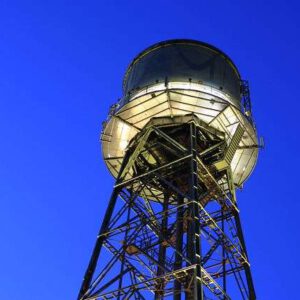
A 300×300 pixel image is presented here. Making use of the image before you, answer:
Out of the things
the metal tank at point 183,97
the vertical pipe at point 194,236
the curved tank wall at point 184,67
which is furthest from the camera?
the curved tank wall at point 184,67

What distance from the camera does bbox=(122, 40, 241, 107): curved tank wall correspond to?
19.7 meters

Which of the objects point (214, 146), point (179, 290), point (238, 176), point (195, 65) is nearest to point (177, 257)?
point (179, 290)

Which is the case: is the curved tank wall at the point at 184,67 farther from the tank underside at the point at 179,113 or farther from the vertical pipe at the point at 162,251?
the vertical pipe at the point at 162,251

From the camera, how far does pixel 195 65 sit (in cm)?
2017

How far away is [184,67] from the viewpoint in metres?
19.9

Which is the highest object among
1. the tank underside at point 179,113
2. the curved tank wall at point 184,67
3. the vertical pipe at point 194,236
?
the curved tank wall at point 184,67

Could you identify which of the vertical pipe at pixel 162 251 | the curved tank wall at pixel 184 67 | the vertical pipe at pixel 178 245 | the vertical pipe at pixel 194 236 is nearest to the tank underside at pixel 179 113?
the curved tank wall at pixel 184 67

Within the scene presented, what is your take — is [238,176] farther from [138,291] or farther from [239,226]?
[138,291]

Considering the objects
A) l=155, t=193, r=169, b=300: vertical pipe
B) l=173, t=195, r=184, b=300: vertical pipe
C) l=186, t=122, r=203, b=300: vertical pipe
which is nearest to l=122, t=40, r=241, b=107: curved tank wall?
l=186, t=122, r=203, b=300: vertical pipe

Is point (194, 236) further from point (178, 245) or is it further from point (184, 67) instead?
point (184, 67)

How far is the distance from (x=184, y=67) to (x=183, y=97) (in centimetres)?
173

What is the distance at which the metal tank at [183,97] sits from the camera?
1897 cm

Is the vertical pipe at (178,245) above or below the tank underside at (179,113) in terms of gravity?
below

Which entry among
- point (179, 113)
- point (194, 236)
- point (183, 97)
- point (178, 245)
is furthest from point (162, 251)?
point (183, 97)
